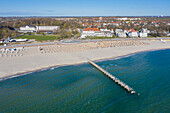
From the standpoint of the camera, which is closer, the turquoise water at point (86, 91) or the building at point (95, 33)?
the turquoise water at point (86, 91)

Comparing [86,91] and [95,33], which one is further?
[95,33]

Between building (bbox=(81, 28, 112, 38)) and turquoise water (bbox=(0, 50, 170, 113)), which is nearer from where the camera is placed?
turquoise water (bbox=(0, 50, 170, 113))

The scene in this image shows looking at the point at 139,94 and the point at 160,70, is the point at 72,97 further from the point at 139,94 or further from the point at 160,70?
the point at 160,70

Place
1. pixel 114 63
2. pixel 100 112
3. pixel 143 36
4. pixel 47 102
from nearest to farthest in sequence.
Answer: pixel 100 112 < pixel 47 102 < pixel 114 63 < pixel 143 36

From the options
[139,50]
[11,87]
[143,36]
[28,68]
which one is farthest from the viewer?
[143,36]

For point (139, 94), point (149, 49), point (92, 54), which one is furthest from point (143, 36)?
point (139, 94)

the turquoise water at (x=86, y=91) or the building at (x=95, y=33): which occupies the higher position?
the building at (x=95, y=33)

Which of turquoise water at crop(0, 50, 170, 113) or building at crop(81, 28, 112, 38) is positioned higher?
building at crop(81, 28, 112, 38)

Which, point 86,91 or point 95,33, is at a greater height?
point 95,33
